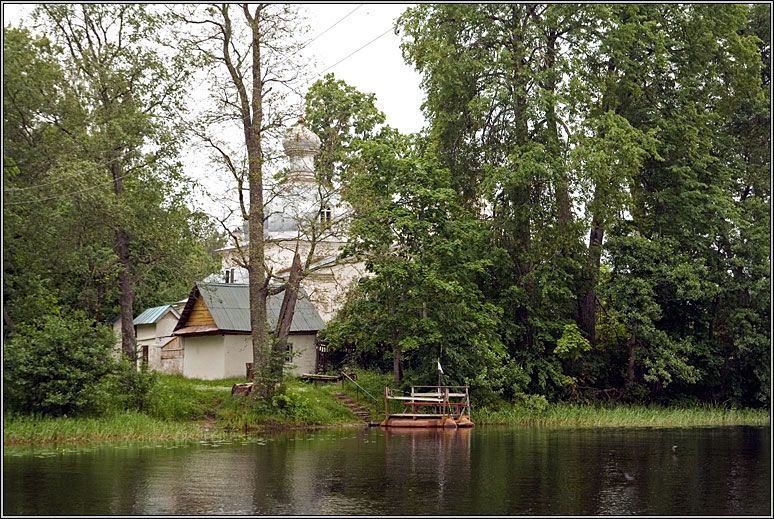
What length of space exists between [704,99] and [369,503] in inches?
1127

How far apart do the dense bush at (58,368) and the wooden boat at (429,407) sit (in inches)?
370

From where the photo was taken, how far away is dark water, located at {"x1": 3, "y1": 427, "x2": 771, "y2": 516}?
46.6ft

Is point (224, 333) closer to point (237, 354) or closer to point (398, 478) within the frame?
point (237, 354)

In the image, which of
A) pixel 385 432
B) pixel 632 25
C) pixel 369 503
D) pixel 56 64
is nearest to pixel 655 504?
pixel 369 503

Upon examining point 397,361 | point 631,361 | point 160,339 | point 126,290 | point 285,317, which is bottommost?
point 631,361

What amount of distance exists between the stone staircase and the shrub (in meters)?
9.60

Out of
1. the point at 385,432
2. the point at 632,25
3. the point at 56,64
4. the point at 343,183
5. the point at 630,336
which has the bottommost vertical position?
the point at 385,432

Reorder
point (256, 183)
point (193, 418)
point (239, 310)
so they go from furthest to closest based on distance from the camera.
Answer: point (239, 310), point (256, 183), point (193, 418)

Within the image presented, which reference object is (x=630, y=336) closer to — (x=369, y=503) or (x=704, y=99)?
(x=704, y=99)

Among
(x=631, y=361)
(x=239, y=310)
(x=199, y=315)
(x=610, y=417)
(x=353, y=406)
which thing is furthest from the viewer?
(x=199, y=315)

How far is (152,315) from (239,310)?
9.16 meters

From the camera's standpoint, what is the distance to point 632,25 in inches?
1423

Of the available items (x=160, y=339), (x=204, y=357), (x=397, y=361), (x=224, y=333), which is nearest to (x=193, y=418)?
(x=397, y=361)

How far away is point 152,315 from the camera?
47.7m
